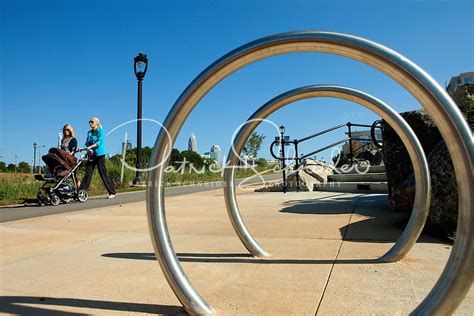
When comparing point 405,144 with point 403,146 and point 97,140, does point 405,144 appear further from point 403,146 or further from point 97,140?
point 97,140

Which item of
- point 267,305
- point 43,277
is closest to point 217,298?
point 267,305

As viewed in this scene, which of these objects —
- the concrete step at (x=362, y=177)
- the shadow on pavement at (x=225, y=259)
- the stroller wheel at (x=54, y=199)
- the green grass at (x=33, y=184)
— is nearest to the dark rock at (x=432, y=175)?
the shadow on pavement at (x=225, y=259)

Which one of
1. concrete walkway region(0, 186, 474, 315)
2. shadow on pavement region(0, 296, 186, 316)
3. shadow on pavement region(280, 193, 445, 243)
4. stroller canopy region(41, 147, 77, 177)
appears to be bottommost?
shadow on pavement region(0, 296, 186, 316)

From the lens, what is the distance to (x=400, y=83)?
1523mm

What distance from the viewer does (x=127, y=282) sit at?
2.36 metres

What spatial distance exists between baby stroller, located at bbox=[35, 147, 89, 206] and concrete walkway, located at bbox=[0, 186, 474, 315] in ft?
10.8

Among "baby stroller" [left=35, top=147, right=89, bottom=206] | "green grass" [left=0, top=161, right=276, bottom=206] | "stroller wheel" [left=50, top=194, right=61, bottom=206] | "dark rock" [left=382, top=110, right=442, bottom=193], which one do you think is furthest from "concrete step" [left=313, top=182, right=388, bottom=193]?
"green grass" [left=0, top=161, right=276, bottom=206]

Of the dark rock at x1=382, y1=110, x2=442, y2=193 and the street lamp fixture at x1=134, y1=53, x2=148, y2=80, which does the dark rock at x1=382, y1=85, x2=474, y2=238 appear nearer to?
the dark rock at x1=382, y1=110, x2=442, y2=193

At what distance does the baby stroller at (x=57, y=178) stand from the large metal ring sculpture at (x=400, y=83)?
6804 mm

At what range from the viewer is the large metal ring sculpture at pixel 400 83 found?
133 cm

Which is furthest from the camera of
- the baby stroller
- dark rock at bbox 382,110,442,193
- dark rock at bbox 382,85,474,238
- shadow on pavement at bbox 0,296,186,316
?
the baby stroller

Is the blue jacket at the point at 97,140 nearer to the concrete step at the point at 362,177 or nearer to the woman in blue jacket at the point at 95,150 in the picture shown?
the woman in blue jacket at the point at 95,150

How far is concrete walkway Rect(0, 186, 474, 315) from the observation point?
1.93 meters

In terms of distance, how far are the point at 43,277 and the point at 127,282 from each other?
27.0 inches
